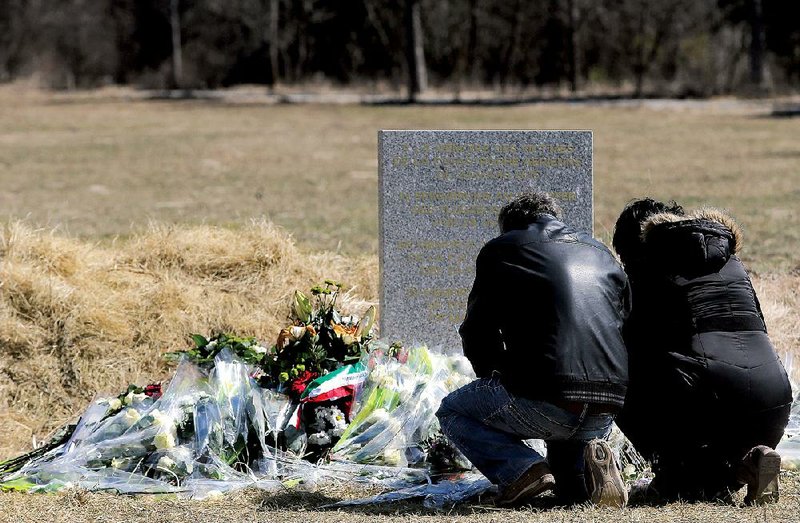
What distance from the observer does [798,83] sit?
5194 centimetres

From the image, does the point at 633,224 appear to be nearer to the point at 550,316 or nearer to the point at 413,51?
the point at 550,316

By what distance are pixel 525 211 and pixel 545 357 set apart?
0.66m

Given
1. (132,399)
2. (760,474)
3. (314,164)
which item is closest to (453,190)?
(132,399)

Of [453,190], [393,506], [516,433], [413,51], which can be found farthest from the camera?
[413,51]

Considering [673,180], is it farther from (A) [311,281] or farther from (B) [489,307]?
(B) [489,307]

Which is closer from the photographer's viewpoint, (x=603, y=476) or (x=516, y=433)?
(x=603, y=476)

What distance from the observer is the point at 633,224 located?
5344mm

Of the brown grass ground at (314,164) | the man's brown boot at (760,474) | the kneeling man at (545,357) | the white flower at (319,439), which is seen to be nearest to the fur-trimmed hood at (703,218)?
the kneeling man at (545,357)

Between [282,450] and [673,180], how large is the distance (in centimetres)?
1295

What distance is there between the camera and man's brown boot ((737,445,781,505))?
487 centimetres

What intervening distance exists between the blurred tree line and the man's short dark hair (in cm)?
4819

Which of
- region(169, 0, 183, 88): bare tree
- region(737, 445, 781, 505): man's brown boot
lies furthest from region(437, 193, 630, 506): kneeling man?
region(169, 0, 183, 88): bare tree

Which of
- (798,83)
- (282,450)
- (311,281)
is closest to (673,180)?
(311,281)

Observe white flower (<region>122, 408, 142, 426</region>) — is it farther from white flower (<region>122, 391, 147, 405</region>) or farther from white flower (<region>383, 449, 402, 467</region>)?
white flower (<region>383, 449, 402, 467</region>)
